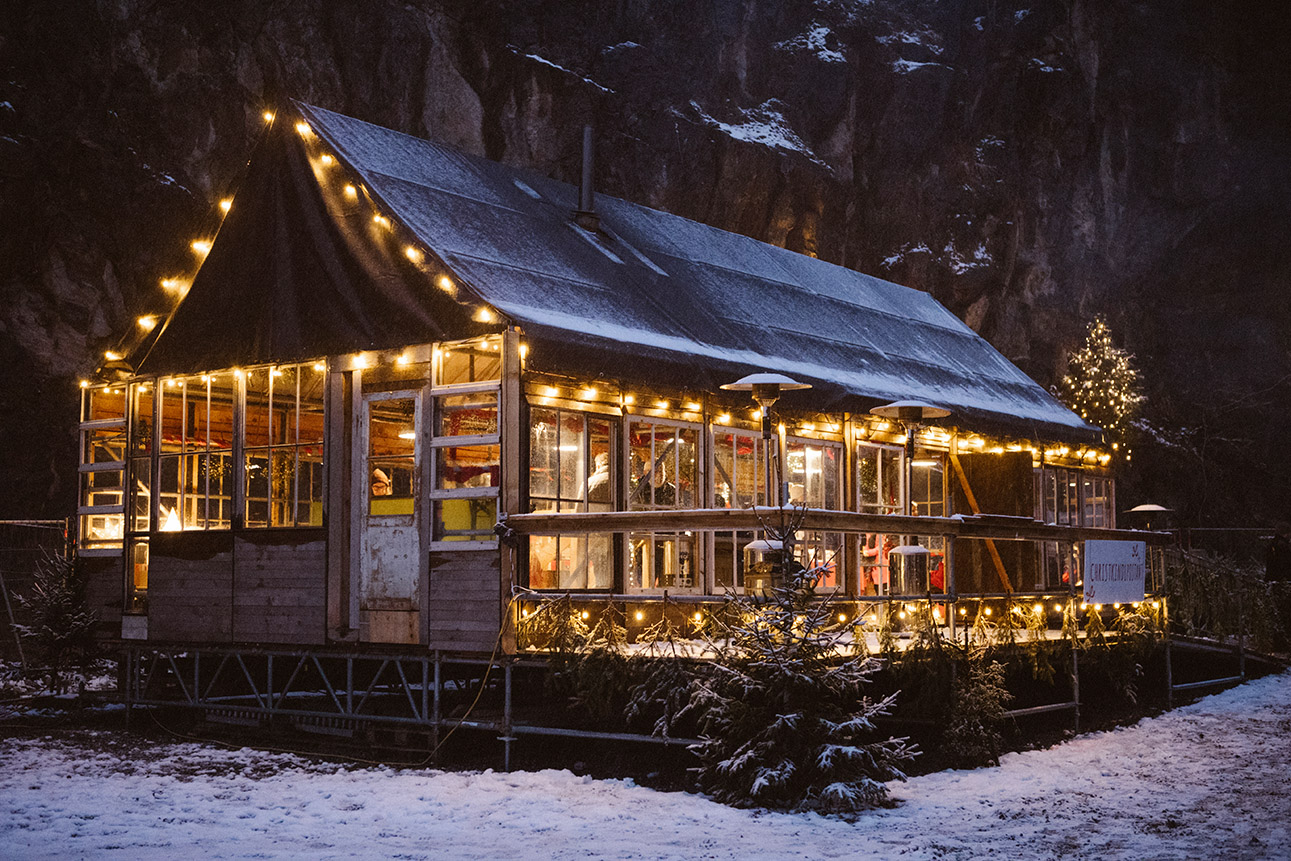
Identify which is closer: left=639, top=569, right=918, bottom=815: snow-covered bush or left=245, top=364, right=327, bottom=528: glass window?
left=639, top=569, right=918, bottom=815: snow-covered bush

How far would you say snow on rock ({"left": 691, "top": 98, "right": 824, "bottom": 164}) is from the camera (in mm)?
49656

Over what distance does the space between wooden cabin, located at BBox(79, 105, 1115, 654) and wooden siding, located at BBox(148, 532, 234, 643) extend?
40mm

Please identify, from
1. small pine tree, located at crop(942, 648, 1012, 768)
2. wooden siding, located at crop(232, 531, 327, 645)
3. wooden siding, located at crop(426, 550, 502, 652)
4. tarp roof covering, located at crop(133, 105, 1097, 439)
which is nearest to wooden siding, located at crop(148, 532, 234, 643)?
wooden siding, located at crop(232, 531, 327, 645)

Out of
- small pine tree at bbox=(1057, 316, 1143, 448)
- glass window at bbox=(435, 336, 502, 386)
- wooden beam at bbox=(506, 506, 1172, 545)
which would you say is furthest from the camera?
small pine tree at bbox=(1057, 316, 1143, 448)

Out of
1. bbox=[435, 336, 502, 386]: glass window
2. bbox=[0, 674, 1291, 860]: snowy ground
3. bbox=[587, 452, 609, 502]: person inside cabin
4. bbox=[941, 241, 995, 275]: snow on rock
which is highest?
bbox=[941, 241, 995, 275]: snow on rock

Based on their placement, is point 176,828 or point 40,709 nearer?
point 176,828

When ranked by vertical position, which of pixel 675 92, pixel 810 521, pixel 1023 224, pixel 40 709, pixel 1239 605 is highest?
pixel 675 92

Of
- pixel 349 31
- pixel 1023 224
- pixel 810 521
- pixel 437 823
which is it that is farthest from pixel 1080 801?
pixel 1023 224

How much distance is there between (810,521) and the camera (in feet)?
35.5

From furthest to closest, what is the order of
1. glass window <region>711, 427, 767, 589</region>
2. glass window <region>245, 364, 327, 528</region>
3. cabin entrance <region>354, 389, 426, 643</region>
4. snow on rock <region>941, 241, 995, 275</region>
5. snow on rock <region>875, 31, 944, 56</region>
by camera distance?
snow on rock <region>875, 31, 944, 56</region>, snow on rock <region>941, 241, 995, 275</region>, glass window <region>711, 427, 767, 589</region>, glass window <region>245, 364, 327, 528</region>, cabin entrance <region>354, 389, 426, 643</region>

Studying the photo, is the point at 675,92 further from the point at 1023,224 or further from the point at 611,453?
the point at 611,453

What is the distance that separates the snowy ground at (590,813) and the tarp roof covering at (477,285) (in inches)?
184

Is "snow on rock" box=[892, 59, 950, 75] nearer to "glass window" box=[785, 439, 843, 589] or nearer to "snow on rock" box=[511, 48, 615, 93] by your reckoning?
"snow on rock" box=[511, 48, 615, 93]

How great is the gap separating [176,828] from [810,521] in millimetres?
5614
